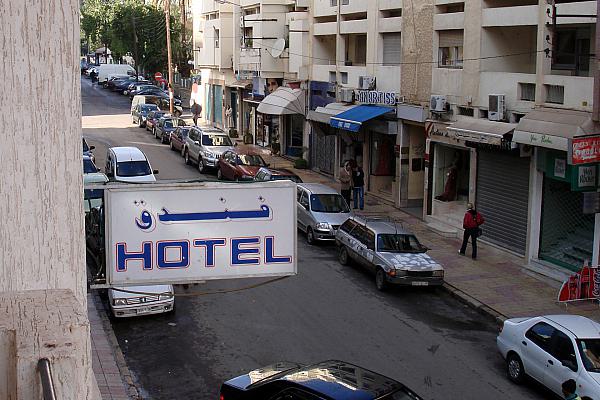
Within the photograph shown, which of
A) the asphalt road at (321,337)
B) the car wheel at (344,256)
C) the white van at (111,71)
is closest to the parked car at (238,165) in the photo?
the car wheel at (344,256)

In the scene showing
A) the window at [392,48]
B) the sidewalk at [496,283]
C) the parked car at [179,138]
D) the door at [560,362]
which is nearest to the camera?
the door at [560,362]

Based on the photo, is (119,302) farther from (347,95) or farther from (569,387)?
(347,95)

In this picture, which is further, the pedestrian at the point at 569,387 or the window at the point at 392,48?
the window at the point at 392,48

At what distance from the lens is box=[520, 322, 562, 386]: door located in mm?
13344

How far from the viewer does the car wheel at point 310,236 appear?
24.8 m

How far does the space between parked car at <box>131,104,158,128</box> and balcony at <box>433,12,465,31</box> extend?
31.8 meters

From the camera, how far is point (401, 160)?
98.6 feet

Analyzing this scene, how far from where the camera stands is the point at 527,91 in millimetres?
22422

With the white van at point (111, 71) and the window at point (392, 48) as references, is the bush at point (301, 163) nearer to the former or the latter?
the window at point (392, 48)

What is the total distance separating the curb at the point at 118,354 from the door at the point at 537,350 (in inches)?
252

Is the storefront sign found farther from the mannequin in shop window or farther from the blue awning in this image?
the mannequin in shop window

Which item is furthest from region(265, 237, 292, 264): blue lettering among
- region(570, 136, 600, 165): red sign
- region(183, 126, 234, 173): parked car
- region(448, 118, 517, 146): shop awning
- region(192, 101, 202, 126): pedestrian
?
region(192, 101, 202, 126): pedestrian

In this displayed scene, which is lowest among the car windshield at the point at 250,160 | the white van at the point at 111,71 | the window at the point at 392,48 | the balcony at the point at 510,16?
the car windshield at the point at 250,160

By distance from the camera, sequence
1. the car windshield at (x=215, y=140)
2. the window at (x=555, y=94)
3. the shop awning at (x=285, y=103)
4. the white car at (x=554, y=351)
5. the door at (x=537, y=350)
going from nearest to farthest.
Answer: the white car at (x=554, y=351), the door at (x=537, y=350), the window at (x=555, y=94), the car windshield at (x=215, y=140), the shop awning at (x=285, y=103)
